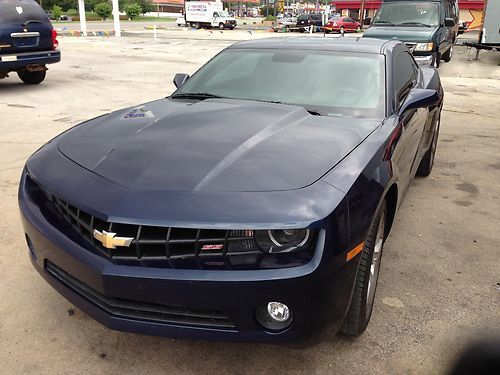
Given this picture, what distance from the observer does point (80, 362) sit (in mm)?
2428

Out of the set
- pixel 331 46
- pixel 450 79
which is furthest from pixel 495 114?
pixel 331 46

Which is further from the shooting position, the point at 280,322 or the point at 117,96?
the point at 117,96

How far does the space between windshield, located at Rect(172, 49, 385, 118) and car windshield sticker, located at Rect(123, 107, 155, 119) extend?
0.51 m

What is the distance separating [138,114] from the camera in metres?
3.32

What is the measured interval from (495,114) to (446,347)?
7.44 meters

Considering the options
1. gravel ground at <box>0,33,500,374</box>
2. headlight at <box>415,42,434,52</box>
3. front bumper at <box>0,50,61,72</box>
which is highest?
headlight at <box>415,42,434,52</box>

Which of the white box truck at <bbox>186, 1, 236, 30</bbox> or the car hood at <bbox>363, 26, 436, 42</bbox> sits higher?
the white box truck at <bbox>186, 1, 236, 30</bbox>

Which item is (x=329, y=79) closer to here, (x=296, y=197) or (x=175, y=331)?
(x=296, y=197)

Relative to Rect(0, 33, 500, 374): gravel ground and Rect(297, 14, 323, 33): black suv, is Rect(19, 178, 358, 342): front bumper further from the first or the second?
Rect(297, 14, 323, 33): black suv

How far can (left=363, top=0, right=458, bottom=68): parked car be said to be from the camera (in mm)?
11703

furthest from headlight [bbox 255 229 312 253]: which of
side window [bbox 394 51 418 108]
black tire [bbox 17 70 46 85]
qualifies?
black tire [bbox 17 70 46 85]

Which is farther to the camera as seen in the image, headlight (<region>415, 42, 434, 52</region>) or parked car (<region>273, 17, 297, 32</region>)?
parked car (<region>273, 17, 297, 32</region>)

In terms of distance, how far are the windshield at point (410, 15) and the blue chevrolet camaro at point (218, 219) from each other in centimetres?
1064

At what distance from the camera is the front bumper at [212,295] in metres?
1.99
